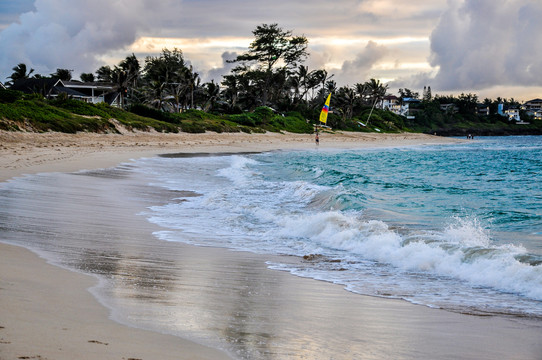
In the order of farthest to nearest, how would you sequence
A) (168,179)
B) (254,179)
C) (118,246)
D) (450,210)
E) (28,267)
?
(254,179), (168,179), (450,210), (118,246), (28,267)

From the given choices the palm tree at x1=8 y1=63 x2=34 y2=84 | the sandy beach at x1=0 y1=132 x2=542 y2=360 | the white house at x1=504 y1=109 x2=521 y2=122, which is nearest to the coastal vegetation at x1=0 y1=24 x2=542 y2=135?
the palm tree at x1=8 y1=63 x2=34 y2=84

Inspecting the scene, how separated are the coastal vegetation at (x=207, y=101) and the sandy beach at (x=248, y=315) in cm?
2880

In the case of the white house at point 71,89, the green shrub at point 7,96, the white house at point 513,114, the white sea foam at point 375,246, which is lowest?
the white sea foam at point 375,246

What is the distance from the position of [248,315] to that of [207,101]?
76.3 metres

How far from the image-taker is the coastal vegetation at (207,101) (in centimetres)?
Result: 4091

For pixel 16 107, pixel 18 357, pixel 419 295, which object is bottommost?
pixel 419 295

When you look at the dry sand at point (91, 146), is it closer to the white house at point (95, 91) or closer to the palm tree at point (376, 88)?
the white house at point (95, 91)

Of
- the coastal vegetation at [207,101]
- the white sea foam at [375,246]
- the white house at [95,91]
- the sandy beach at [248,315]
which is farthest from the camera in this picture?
the white house at [95,91]

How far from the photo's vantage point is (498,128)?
161750mm

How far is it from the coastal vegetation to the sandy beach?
1134 inches

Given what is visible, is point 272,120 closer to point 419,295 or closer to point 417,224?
point 417,224

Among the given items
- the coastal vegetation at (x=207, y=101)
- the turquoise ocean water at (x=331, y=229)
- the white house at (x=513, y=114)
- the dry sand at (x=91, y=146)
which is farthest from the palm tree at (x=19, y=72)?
the white house at (x=513, y=114)

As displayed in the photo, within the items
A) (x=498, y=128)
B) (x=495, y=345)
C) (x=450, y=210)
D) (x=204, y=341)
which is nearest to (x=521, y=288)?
(x=495, y=345)

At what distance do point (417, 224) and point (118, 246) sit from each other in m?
6.13
